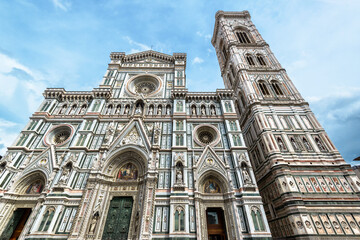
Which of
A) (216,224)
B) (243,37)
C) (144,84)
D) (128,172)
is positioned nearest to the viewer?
(216,224)

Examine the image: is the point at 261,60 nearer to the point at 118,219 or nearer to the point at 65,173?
the point at 118,219

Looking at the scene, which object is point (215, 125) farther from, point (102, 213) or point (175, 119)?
point (102, 213)

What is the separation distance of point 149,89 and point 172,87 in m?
3.13

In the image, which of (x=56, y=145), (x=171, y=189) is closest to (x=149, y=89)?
(x=56, y=145)

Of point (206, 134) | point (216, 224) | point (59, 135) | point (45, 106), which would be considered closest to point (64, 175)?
point (59, 135)

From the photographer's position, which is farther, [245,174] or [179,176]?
[245,174]

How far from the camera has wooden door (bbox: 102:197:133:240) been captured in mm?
11805

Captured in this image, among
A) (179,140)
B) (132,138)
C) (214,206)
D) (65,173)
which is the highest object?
(132,138)

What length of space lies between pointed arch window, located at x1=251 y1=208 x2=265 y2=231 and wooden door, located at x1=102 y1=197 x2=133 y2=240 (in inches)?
348

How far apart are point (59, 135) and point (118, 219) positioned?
10.5 meters

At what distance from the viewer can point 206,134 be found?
682 inches

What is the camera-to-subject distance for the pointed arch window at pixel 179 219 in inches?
447

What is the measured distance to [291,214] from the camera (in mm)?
11820

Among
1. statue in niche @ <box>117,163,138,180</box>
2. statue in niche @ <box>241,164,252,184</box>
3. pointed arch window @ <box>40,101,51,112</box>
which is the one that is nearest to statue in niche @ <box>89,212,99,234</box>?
statue in niche @ <box>117,163,138,180</box>
